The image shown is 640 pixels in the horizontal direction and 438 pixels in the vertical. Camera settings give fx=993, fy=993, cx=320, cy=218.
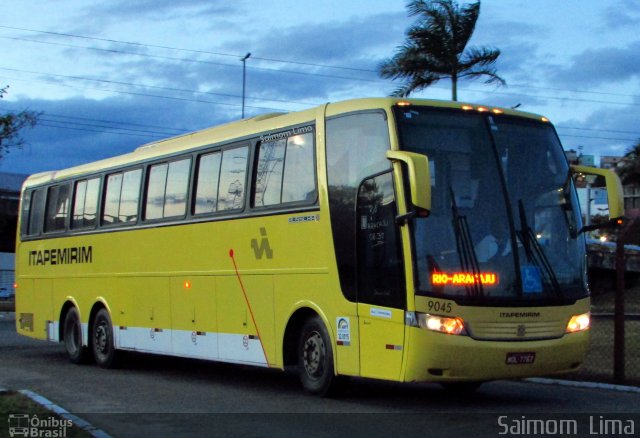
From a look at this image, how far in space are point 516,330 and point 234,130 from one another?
5.54 meters

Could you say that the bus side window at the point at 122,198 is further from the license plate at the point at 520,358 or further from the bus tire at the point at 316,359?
the license plate at the point at 520,358

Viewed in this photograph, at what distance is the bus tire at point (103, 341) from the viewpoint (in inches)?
688

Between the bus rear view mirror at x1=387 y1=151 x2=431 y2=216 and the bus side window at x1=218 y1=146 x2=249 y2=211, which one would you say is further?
the bus side window at x1=218 y1=146 x2=249 y2=211

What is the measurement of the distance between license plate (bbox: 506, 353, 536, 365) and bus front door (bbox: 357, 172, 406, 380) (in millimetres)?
1203

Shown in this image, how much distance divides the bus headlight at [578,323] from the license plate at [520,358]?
0.65m

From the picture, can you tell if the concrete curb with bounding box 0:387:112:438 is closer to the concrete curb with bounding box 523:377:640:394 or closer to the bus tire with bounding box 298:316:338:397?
the bus tire with bounding box 298:316:338:397

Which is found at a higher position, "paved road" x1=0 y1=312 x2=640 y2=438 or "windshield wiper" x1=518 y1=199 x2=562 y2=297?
"windshield wiper" x1=518 y1=199 x2=562 y2=297

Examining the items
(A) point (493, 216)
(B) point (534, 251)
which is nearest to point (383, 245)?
(A) point (493, 216)

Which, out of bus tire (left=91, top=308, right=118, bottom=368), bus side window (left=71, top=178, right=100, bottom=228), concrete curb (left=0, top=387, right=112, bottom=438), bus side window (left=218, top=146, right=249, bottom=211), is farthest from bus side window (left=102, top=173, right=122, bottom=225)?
concrete curb (left=0, top=387, right=112, bottom=438)

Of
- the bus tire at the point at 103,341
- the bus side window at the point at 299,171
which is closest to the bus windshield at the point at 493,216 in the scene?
the bus side window at the point at 299,171

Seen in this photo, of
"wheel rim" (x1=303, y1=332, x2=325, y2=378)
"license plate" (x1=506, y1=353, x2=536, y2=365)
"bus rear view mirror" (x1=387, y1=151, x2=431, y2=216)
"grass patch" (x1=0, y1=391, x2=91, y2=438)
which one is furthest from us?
"wheel rim" (x1=303, y1=332, x2=325, y2=378)

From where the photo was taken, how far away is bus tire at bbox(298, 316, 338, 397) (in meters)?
11.9

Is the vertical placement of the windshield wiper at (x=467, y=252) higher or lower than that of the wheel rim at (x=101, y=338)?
higher

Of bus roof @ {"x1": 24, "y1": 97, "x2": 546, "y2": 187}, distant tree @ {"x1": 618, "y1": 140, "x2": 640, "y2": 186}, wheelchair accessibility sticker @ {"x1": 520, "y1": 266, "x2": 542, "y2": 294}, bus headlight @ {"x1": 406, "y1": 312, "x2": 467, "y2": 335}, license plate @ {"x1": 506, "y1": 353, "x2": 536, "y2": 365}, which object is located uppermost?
distant tree @ {"x1": 618, "y1": 140, "x2": 640, "y2": 186}
